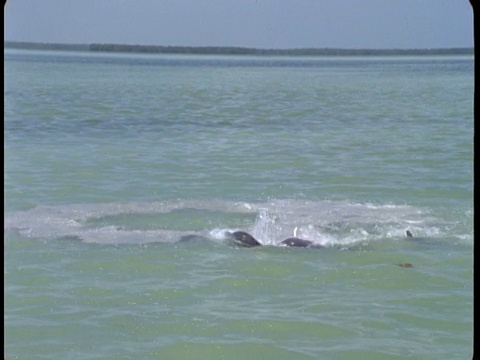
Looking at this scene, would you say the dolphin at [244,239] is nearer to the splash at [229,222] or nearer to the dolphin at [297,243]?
the splash at [229,222]

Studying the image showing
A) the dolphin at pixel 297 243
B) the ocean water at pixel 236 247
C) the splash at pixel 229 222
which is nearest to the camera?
the ocean water at pixel 236 247

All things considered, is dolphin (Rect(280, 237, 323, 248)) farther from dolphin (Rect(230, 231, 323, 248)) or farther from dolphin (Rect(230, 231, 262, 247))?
dolphin (Rect(230, 231, 262, 247))

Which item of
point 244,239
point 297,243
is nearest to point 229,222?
point 244,239

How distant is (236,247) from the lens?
21.4 ft

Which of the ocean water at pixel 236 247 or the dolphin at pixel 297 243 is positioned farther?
the dolphin at pixel 297 243

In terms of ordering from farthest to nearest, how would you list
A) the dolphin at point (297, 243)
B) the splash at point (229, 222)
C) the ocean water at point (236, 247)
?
the splash at point (229, 222) < the dolphin at point (297, 243) < the ocean water at point (236, 247)

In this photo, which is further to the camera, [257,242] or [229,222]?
[229,222]

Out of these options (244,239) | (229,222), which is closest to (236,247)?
(244,239)

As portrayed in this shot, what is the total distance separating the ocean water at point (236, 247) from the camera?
4.80 meters

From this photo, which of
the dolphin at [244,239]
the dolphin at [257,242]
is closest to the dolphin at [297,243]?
the dolphin at [257,242]

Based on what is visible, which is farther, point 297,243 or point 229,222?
point 229,222

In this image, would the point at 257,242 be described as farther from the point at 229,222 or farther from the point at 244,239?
the point at 229,222

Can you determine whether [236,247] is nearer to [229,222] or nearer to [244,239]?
[244,239]

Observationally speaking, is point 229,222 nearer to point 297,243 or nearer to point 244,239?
point 244,239
